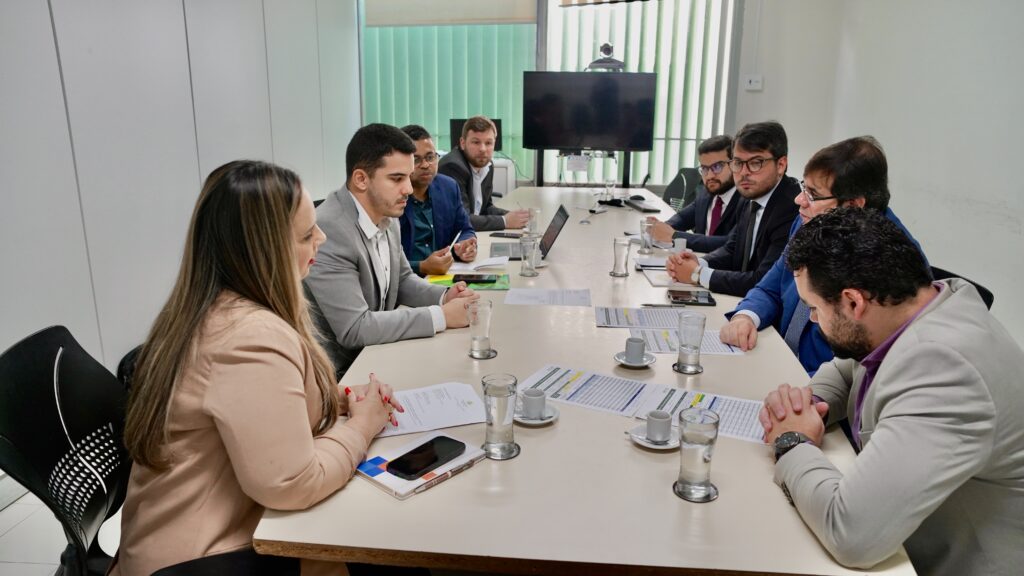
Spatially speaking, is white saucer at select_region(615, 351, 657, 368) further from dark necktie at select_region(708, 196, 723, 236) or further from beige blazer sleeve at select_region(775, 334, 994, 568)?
dark necktie at select_region(708, 196, 723, 236)

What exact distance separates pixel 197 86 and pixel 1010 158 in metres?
3.99

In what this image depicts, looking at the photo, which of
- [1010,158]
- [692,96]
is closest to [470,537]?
[1010,158]

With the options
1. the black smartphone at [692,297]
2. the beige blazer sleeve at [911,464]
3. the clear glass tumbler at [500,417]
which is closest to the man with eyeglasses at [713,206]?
the black smartphone at [692,297]

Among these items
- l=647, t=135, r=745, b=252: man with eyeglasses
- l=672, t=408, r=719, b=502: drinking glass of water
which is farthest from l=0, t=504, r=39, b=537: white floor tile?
l=647, t=135, r=745, b=252: man with eyeglasses

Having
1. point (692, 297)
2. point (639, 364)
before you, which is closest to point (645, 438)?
point (639, 364)

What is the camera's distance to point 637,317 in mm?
2277

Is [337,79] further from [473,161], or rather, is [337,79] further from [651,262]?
[651,262]

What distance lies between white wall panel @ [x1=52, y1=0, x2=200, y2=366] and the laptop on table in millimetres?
1641

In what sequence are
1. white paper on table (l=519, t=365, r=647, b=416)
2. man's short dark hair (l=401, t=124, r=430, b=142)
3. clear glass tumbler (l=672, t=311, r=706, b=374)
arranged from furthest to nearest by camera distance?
man's short dark hair (l=401, t=124, r=430, b=142) → clear glass tumbler (l=672, t=311, r=706, b=374) → white paper on table (l=519, t=365, r=647, b=416)

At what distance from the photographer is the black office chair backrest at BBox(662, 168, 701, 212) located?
5.60m

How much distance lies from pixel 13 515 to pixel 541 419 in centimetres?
222

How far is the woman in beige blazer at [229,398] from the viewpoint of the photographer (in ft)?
3.78

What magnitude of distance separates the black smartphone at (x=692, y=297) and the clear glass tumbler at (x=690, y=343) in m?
0.70

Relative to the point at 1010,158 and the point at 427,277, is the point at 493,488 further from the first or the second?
the point at 1010,158
